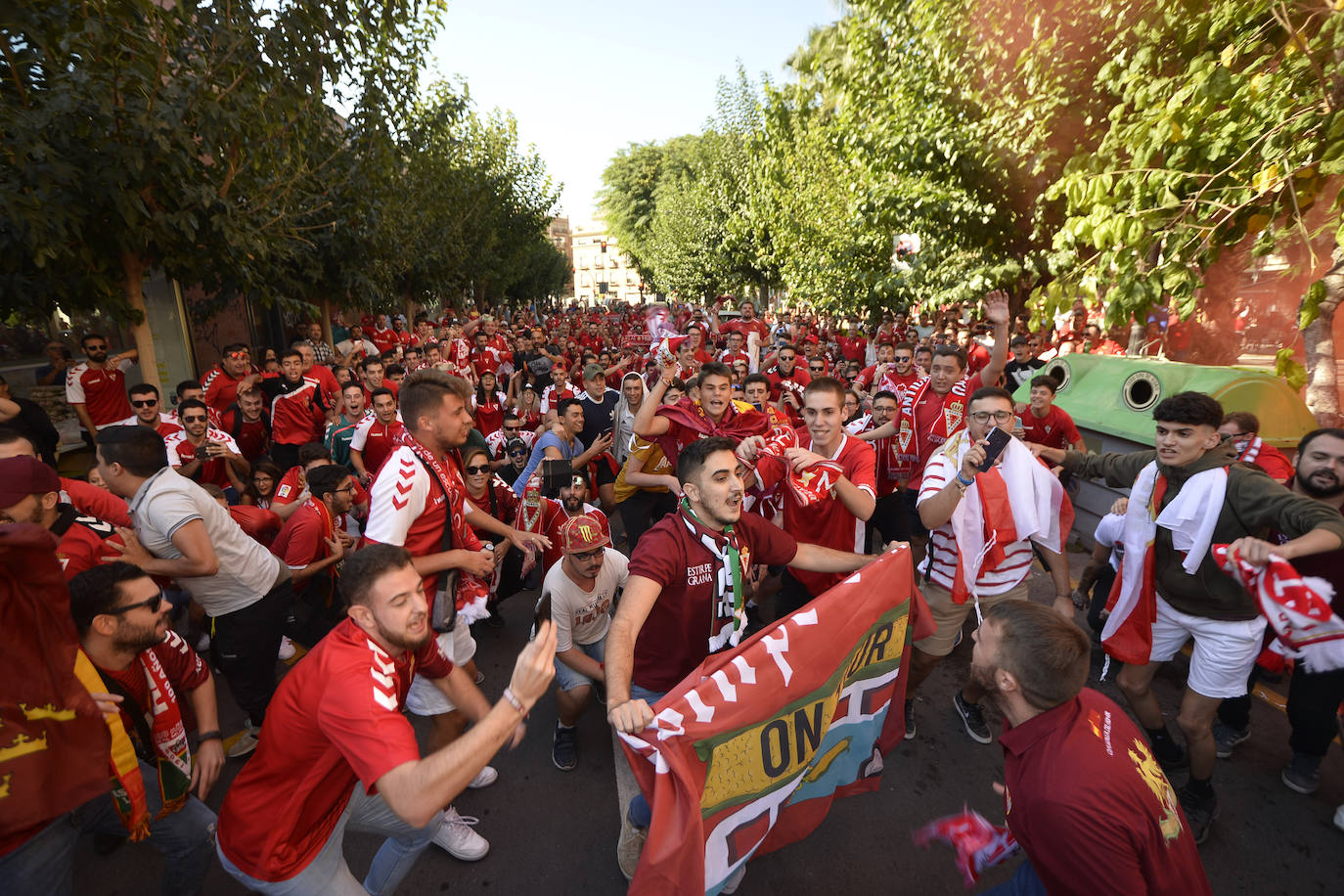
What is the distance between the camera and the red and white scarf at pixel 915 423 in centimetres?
614

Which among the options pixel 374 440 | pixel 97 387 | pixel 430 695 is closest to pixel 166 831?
pixel 430 695

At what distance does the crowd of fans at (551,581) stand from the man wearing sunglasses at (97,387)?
1.22m

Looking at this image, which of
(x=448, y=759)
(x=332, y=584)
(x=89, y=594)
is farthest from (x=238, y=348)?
(x=448, y=759)

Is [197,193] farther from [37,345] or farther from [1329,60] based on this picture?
[1329,60]

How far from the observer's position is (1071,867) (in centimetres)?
191

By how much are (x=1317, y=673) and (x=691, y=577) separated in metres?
3.58

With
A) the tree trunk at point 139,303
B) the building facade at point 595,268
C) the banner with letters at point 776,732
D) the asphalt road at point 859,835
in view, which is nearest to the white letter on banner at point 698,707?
→ the banner with letters at point 776,732

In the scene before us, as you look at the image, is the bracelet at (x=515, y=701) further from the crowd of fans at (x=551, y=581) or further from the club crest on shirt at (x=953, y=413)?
the club crest on shirt at (x=953, y=413)

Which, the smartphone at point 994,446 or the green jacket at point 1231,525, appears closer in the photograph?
the green jacket at point 1231,525

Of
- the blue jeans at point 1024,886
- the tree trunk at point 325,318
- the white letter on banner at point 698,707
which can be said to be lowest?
the blue jeans at point 1024,886

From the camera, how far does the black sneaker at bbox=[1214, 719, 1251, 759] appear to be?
409cm

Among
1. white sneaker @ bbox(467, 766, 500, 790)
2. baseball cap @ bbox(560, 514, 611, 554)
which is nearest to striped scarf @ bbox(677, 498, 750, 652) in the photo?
baseball cap @ bbox(560, 514, 611, 554)

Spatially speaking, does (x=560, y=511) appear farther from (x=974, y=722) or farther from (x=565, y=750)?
(x=974, y=722)

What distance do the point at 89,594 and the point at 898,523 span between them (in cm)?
578
